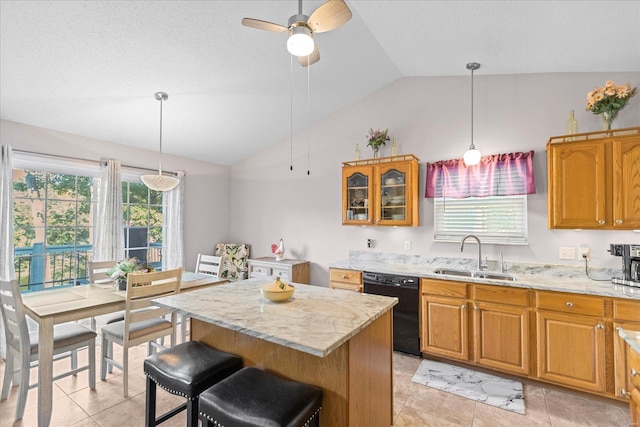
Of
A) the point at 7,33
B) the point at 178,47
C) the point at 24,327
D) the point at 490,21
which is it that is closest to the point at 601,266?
the point at 490,21

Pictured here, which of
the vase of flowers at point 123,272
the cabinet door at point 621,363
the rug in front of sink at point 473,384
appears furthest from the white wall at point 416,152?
the vase of flowers at point 123,272

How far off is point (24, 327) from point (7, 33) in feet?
6.80

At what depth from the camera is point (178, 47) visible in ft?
8.51

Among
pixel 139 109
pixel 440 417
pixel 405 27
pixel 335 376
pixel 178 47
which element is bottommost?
pixel 440 417

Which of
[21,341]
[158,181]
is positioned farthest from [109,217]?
[21,341]

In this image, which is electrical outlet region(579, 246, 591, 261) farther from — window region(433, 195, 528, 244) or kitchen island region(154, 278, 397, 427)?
kitchen island region(154, 278, 397, 427)

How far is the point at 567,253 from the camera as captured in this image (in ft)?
9.61

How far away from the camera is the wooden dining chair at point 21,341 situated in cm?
215

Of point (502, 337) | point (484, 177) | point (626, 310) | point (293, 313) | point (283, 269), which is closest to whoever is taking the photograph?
point (293, 313)

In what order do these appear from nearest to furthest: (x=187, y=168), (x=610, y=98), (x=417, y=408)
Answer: (x=417, y=408)
(x=610, y=98)
(x=187, y=168)

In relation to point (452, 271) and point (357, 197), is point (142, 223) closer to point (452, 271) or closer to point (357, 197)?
point (357, 197)

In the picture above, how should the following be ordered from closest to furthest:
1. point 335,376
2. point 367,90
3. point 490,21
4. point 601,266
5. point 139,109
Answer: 1. point 335,376
2. point 490,21
3. point 601,266
4. point 139,109
5. point 367,90

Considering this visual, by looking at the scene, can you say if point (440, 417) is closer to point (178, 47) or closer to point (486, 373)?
point (486, 373)

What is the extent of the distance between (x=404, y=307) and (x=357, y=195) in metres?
1.45
